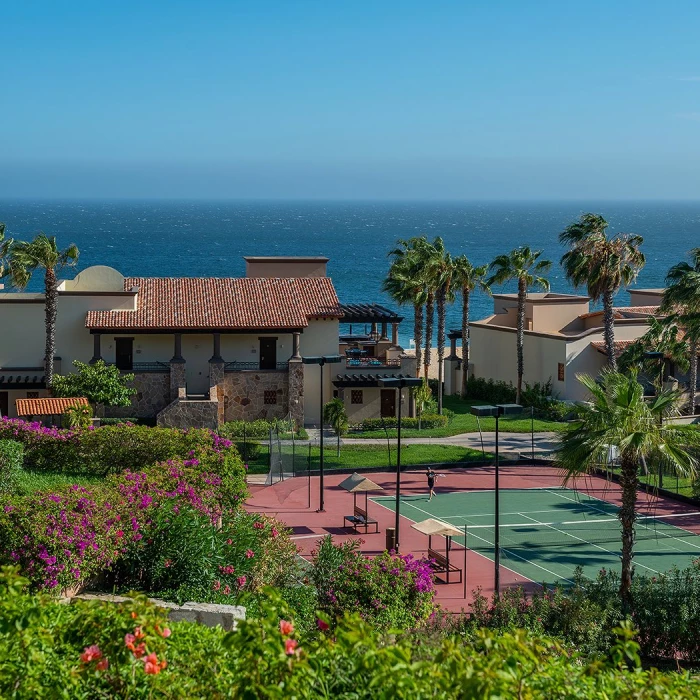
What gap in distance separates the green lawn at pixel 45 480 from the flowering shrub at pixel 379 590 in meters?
8.28

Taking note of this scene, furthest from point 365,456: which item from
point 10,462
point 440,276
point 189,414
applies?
point 10,462

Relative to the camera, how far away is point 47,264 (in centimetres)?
Result: 4644

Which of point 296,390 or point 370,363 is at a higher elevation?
point 370,363

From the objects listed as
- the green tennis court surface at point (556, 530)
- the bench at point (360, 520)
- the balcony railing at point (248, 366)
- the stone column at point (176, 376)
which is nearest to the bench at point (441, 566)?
the green tennis court surface at point (556, 530)

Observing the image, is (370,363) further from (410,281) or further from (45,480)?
(45,480)

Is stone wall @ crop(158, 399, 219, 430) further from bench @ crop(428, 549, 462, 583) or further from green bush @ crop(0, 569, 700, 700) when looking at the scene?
green bush @ crop(0, 569, 700, 700)

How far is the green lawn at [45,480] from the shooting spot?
27084mm

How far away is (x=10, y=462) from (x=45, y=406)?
1725cm

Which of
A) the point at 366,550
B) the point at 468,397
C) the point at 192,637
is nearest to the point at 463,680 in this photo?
the point at 192,637

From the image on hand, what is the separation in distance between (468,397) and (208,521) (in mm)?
39491

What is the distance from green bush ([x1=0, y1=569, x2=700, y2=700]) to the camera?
9258mm

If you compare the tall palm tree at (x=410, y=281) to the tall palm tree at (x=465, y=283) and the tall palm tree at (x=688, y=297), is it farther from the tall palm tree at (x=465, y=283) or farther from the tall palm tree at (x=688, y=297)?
the tall palm tree at (x=688, y=297)

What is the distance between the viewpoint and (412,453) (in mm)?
44781

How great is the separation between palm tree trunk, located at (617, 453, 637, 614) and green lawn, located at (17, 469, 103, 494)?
13163 millimetres
